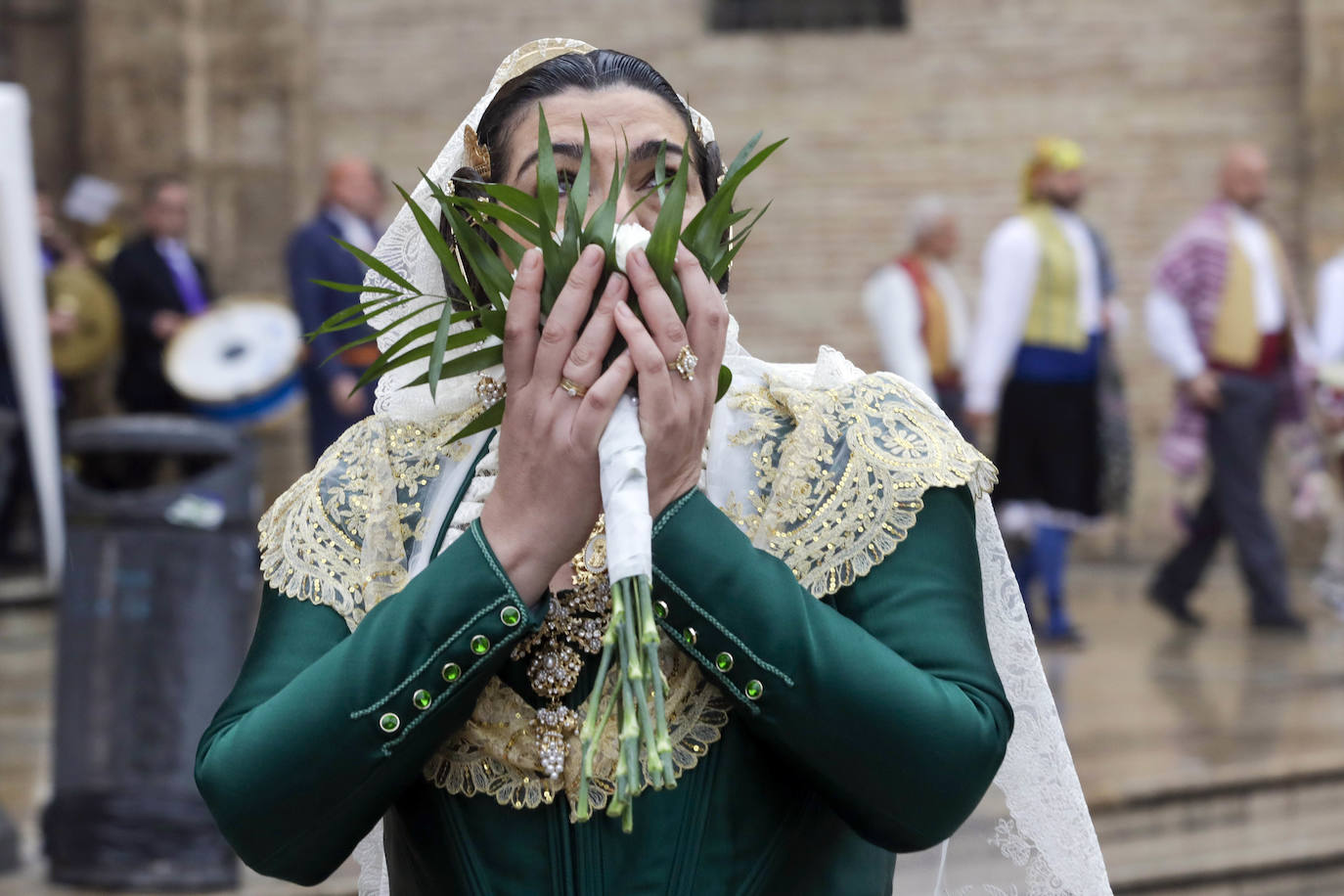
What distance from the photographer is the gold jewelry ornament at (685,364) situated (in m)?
1.68

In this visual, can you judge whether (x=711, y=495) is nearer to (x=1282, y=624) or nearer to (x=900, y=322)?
(x=900, y=322)

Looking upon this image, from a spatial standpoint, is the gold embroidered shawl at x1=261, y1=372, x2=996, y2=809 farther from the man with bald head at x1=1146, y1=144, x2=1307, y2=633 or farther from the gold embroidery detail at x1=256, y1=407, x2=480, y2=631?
the man with bald head at x1=1146, y1=144, x2=1307, y2=633

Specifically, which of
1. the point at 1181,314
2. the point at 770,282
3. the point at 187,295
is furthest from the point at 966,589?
the point at 770,282

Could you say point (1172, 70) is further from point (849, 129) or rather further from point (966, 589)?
point (966, 589)

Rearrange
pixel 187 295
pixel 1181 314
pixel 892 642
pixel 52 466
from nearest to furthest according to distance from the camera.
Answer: pixel 892 642 < pixel 52 466 < pixel 1181 314 < pixel 187 295

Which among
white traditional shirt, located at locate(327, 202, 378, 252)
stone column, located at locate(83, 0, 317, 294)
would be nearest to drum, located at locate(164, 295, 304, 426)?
white traditional shirt, located at locate(327, 202, 378, 252)

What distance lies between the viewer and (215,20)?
38.8 feet

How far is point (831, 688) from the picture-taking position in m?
1.73

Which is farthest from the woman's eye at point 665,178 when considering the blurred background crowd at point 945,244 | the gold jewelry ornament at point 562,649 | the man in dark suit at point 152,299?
the man in dark suit at point 152,299

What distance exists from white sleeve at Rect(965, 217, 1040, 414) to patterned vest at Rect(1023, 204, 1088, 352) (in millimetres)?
32

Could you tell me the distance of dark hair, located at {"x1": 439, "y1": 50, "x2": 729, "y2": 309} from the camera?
6.50ft

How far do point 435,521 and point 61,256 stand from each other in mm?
8644

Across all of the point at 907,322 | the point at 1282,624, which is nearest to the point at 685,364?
the point at 907,322

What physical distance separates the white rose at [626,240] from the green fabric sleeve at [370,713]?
0.96 feet
